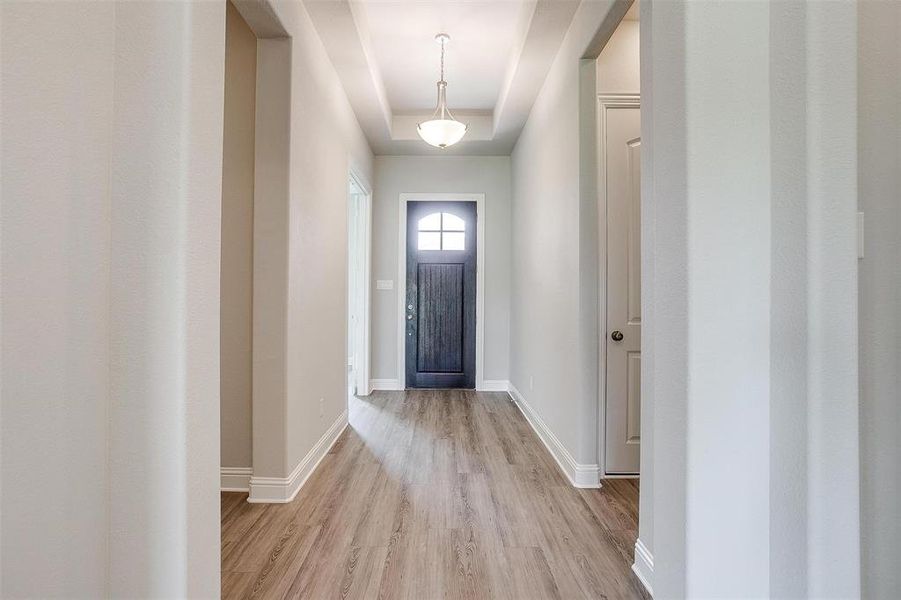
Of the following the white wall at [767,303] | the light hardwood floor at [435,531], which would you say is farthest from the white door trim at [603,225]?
the white wall at [767,303]

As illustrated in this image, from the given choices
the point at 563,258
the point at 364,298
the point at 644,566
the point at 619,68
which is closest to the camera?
the point at 644,566

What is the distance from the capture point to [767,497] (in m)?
1.13

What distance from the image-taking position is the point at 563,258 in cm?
297

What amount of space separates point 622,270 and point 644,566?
162cm

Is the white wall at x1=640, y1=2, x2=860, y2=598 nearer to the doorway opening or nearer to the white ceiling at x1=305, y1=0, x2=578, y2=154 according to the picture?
the doorway opening

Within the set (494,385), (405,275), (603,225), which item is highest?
(603,225)

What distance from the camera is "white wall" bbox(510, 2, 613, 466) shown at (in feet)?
8.66

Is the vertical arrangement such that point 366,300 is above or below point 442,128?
below

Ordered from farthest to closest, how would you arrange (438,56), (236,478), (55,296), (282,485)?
(438,56) → (236,478) → (282,485) → (55,296)

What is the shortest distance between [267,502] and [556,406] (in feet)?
6.25

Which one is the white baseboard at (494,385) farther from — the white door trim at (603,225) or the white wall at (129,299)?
the white wall at (129,299)

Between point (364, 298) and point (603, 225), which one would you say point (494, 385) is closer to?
point (364, 298)

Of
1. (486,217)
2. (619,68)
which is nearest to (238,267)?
(619,68)

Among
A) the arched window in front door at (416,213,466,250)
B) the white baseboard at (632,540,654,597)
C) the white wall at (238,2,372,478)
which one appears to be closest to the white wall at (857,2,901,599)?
the white baseboard at (632,540,654,597)
